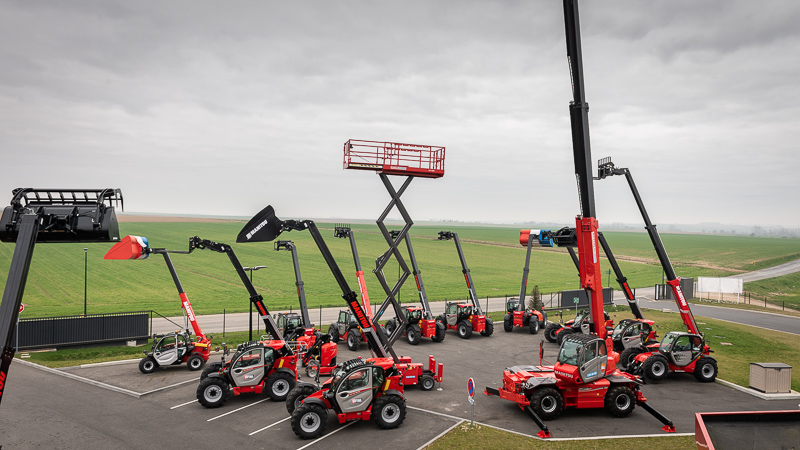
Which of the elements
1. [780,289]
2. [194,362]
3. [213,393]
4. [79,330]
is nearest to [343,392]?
[213,393]

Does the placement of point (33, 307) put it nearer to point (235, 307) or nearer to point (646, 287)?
point (235, 307)

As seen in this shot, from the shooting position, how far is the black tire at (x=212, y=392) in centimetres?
1808

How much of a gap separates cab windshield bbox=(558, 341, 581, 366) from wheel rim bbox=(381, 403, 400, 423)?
6428 mm

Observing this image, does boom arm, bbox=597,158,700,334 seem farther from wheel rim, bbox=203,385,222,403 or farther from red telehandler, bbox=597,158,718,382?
wheel rim, bbox=203,385,222,403

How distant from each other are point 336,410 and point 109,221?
9.77 meters

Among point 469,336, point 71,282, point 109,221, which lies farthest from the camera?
point 71,282

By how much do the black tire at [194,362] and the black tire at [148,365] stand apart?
1482mm

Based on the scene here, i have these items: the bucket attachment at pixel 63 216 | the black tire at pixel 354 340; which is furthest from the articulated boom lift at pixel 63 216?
the black tire at pixel 354 340

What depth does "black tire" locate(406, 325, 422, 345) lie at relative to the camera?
3000 centimetres

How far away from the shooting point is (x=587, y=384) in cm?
1741

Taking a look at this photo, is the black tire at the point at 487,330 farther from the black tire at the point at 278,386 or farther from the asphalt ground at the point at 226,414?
the black tire at the point at 278,386

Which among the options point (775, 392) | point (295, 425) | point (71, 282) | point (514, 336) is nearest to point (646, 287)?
point (514, 336)

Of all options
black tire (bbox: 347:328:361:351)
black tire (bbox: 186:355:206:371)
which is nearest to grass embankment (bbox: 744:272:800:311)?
black tire (bbox: 347:328:361:351)

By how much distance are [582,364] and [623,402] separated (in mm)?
2227
